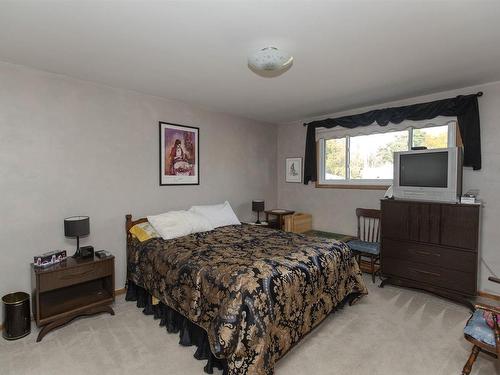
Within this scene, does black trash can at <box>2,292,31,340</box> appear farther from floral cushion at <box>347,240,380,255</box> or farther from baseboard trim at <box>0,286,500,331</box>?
floral cushion at <box>347,240,380,255</box>

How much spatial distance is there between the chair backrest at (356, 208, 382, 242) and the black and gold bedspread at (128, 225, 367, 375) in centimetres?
130

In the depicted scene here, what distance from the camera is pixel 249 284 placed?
1.94 m

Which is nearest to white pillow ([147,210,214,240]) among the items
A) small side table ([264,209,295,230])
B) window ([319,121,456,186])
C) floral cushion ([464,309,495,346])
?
small side table ([264,209,295,230])

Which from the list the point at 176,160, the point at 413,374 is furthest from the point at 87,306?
the point at 413,374

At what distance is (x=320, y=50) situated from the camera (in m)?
2.31

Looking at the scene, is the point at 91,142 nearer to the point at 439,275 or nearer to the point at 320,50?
the point at 320,50

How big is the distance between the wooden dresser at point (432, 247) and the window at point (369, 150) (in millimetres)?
817

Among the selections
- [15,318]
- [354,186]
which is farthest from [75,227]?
[354,186]

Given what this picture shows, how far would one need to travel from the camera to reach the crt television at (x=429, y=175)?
3.04 meters

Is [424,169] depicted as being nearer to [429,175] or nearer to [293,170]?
[429,175]

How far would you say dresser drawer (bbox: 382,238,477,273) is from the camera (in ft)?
9.69

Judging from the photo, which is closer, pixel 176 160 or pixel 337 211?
pixel 176 160

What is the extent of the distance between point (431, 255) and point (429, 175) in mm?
958

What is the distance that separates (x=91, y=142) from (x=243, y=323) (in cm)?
263
